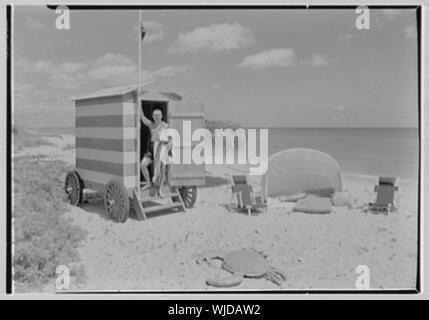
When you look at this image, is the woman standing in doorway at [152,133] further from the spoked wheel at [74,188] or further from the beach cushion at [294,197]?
the beach cushion at [294,197]

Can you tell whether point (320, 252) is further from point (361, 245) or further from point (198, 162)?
point (198, 162)

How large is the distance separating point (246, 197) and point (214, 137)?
0.72m

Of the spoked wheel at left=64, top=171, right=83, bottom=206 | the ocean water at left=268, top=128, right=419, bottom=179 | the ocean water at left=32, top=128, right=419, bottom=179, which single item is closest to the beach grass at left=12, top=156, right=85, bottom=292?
the spoked wheel at left=64, top=171, right=83, bottom=206

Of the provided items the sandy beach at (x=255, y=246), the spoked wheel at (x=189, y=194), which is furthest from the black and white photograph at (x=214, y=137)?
the spoked wheel at (x=189, y=194)

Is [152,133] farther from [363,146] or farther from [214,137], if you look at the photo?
[363,146]

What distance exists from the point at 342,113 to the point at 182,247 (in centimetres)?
209

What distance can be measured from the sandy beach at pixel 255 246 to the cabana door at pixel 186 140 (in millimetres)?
151

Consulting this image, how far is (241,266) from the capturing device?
3.80 m

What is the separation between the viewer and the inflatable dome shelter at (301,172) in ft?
13.3

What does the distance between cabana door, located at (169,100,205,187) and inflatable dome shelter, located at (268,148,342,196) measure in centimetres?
77

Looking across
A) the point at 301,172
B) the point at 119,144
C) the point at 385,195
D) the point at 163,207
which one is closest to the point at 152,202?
the point at 163,207

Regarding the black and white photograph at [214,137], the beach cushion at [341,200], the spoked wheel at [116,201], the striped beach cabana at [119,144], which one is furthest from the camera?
the beach cushion at [341,200]

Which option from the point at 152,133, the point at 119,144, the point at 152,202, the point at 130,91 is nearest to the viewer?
the point at 130,91
